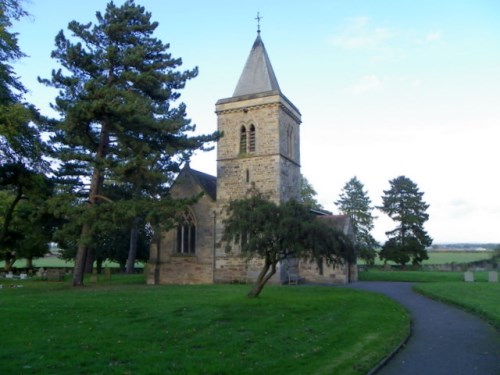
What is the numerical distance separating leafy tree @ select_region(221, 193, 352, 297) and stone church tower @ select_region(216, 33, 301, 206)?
11.5 m

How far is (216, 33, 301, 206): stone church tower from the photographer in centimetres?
3036

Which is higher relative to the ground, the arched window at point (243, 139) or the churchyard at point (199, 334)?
the arched window at point (243, 139)

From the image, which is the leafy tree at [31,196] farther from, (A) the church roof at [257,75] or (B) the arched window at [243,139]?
(A) the church roof at [257,75]

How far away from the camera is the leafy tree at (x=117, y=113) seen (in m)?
21.2

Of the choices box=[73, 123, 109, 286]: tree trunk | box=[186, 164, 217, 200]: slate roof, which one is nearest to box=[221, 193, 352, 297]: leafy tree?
box=[73, 123, 109, 286]: tree trunk

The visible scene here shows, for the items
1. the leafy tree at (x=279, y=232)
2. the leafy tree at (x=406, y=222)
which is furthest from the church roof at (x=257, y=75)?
the leafy tree at (x=406, y=222)

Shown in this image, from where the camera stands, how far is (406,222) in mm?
53531

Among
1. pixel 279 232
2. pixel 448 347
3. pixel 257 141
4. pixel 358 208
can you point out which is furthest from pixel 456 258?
pixel 448 347

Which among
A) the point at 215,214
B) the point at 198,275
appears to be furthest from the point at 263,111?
the point at 198,275

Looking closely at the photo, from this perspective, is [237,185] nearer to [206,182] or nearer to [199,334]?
[206,182]

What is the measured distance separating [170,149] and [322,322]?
13.6 metres

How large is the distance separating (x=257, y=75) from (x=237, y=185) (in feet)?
27.4

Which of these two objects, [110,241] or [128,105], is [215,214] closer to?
[128,105]

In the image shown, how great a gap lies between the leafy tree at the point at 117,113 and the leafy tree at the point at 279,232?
520 centimetres
